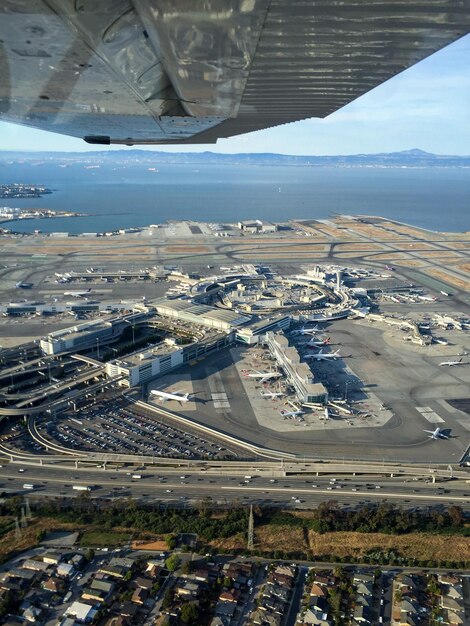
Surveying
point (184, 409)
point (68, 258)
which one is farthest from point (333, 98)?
point (68, 258)

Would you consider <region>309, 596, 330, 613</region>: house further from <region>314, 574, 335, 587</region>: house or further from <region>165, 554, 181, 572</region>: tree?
<region>165, 554, 181, 572</region>: tree

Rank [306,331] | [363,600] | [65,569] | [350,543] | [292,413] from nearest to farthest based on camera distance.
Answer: [363,600] < [65,569] < [350,543] < [292,413] < [306,331]

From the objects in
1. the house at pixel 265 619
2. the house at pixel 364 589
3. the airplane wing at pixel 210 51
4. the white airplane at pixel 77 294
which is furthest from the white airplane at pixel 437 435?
the white airplane at pixel 77 294

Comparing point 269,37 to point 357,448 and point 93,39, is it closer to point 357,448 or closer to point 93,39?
point 93,39

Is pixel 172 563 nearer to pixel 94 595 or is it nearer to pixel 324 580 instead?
pixel 94 595

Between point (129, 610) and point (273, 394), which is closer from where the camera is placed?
point (129, 610)

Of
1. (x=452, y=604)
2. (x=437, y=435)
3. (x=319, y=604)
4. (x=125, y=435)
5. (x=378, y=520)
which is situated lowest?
(x=319, y=604)

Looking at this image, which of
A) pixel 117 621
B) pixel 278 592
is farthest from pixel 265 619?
pixel 117 621
